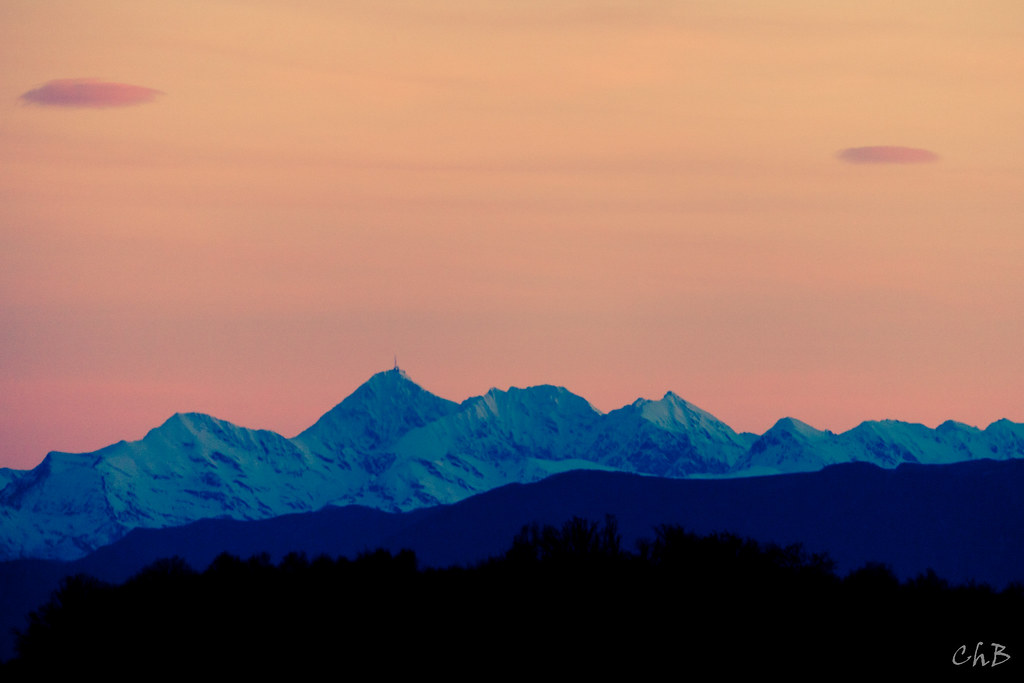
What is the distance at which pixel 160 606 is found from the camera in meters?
101

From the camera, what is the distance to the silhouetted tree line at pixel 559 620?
250 ft

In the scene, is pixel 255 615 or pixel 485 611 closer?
Answer: pixel 485 611

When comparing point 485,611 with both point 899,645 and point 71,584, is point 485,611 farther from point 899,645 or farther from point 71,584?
point 71,584

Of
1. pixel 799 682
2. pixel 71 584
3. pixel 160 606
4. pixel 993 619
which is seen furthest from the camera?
pixel 71 584

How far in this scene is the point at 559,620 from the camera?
82375mm

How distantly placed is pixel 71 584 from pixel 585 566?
42.4 metres

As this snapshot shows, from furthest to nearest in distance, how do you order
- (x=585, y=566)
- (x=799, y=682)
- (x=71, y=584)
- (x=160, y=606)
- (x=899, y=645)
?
(x=71, y=584) < (x=160, y=606) < (x=585, y=566) < (x=899, y=645) < (x=799, y=682)

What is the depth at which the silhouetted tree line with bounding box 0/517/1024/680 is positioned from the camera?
3000 inches

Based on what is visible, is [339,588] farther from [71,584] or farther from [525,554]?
[71,584]

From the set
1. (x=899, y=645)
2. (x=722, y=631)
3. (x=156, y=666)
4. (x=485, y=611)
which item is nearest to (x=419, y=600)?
(x=485, y=611)

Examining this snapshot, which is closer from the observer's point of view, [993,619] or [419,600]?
[993,619]

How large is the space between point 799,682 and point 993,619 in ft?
65.7

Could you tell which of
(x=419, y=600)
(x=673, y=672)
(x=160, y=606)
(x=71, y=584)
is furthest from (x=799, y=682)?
(x=71, y=584)

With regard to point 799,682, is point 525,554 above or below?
above
